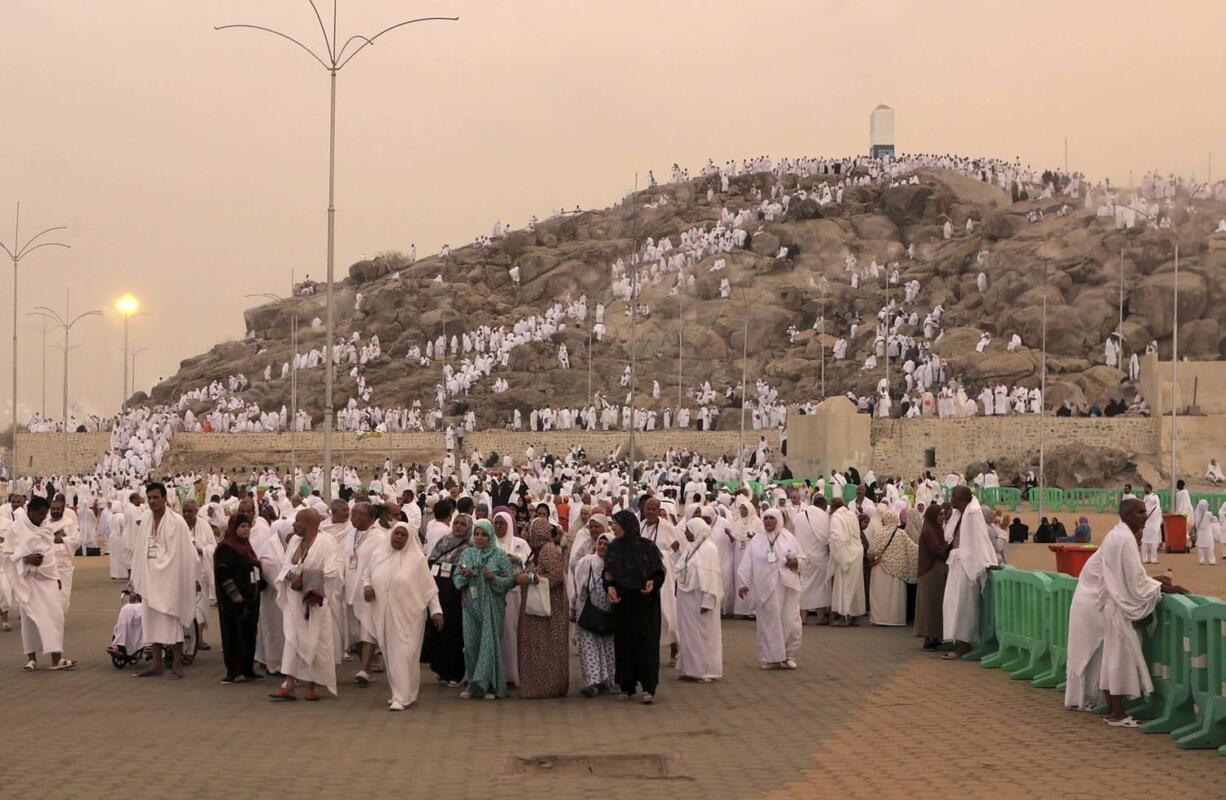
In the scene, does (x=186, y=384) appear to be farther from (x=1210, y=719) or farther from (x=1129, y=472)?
(x=1210, y=719)

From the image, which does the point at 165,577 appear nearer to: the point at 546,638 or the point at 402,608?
Result: the point at 402,608

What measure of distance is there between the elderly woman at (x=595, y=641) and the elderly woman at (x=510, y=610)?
465 mm

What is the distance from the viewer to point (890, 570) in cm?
1734

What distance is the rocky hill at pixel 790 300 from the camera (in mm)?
62531

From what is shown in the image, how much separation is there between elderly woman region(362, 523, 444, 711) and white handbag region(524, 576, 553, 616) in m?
0.64

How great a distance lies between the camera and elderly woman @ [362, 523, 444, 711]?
11.3 m

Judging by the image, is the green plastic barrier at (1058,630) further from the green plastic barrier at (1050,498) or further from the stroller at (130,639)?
the green plastic barrier at (1050,498)

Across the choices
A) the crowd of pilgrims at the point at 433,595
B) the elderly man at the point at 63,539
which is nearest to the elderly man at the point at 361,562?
the crowd of pilgrims at the point at 433,595

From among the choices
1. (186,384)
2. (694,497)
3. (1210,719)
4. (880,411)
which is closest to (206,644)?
(694,497)

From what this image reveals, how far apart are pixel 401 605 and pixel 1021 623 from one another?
5.02 meters

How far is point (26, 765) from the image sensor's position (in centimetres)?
894

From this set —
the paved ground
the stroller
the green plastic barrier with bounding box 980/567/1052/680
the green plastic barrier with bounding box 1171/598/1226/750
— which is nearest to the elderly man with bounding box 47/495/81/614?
the stroller

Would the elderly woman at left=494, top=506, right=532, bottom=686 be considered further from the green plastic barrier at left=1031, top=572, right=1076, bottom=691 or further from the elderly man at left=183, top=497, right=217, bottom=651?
the green plastic barrier at left=1031, top=572, right=1076, bottom=691

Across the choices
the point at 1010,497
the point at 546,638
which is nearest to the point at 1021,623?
the point at 546,638
